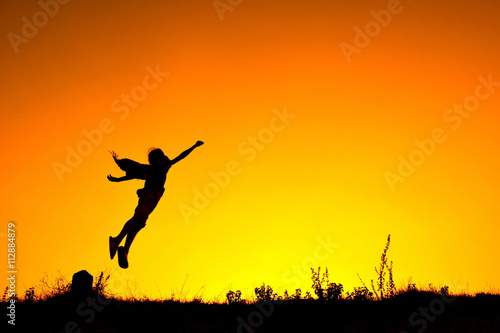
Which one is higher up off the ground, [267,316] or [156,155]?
[156,155]

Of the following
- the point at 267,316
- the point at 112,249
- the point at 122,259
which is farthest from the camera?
the point at 112,249

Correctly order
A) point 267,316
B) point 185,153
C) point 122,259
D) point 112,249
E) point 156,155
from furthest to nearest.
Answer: point 156,155 < point 185,153 < point 112,249 < point 122,259 < point 267,316

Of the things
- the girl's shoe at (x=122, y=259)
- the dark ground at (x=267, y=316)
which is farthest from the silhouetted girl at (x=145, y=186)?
the dark ground at (x=267, y=316)

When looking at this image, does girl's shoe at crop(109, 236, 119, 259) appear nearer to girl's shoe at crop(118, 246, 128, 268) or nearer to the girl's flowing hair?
girl's shoe at crop(118, 246, 128, 268)

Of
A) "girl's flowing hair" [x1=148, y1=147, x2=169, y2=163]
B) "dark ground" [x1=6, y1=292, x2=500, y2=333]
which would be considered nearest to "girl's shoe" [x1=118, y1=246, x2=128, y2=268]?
"dark ground" [x1=6, y1=292, x2=500, y2=333]

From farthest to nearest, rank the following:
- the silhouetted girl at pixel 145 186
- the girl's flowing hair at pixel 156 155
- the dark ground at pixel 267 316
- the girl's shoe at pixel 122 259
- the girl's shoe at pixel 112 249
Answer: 1. the girl's flowing hair at pixel 156 155
2. the silhouetted girl at pixel 145 186
3. the girl's shoe at pixel 112 249
4. the girl's shoe at pixel 122 259
5. the dark ground at pixel 267 316

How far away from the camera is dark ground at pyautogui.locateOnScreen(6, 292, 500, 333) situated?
8273 millimetres

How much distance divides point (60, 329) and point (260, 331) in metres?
3.20

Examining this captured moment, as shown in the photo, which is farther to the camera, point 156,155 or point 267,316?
point 156,155

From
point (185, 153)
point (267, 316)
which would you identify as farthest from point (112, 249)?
point (267, 316)

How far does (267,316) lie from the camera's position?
340 inches

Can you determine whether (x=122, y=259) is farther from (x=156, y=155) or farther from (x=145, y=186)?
(x=156, y=155)

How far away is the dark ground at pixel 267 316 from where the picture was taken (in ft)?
27.1

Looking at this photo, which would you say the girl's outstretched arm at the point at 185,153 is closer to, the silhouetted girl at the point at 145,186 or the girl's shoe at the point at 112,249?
the silhouetted girl at the point at 145,186
